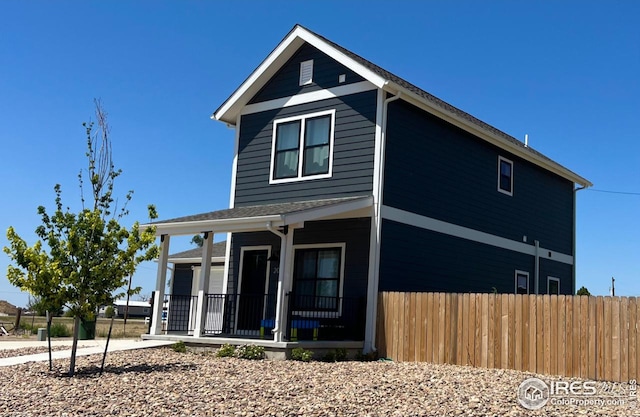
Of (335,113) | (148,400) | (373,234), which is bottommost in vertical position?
(148,400)

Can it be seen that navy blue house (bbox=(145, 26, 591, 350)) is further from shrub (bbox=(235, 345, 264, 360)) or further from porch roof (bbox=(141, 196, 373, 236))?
shrub (bbox=(235, 345, 264, 360))

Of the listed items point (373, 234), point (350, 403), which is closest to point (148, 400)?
point (350, 403)

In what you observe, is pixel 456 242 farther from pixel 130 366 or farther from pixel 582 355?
pixel 130 366

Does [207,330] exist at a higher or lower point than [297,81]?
lower

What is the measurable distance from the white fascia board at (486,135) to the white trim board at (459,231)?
8.16ft

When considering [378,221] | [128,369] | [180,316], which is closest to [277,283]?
[378,221]

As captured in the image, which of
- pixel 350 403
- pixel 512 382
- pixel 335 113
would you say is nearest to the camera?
pixel 350 403

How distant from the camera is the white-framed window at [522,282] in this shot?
1920 cm

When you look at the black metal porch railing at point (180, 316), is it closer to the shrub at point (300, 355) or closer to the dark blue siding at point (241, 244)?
the dark blue siding at point (241, 244)

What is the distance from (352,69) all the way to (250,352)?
21.9ft

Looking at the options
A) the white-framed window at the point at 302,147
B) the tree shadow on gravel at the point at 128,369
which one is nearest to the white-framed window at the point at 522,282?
the white-framed window at the point at 302,147

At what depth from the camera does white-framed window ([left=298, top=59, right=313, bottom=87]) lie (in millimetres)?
16438

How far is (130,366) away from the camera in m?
11.7

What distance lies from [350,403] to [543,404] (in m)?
2.46
